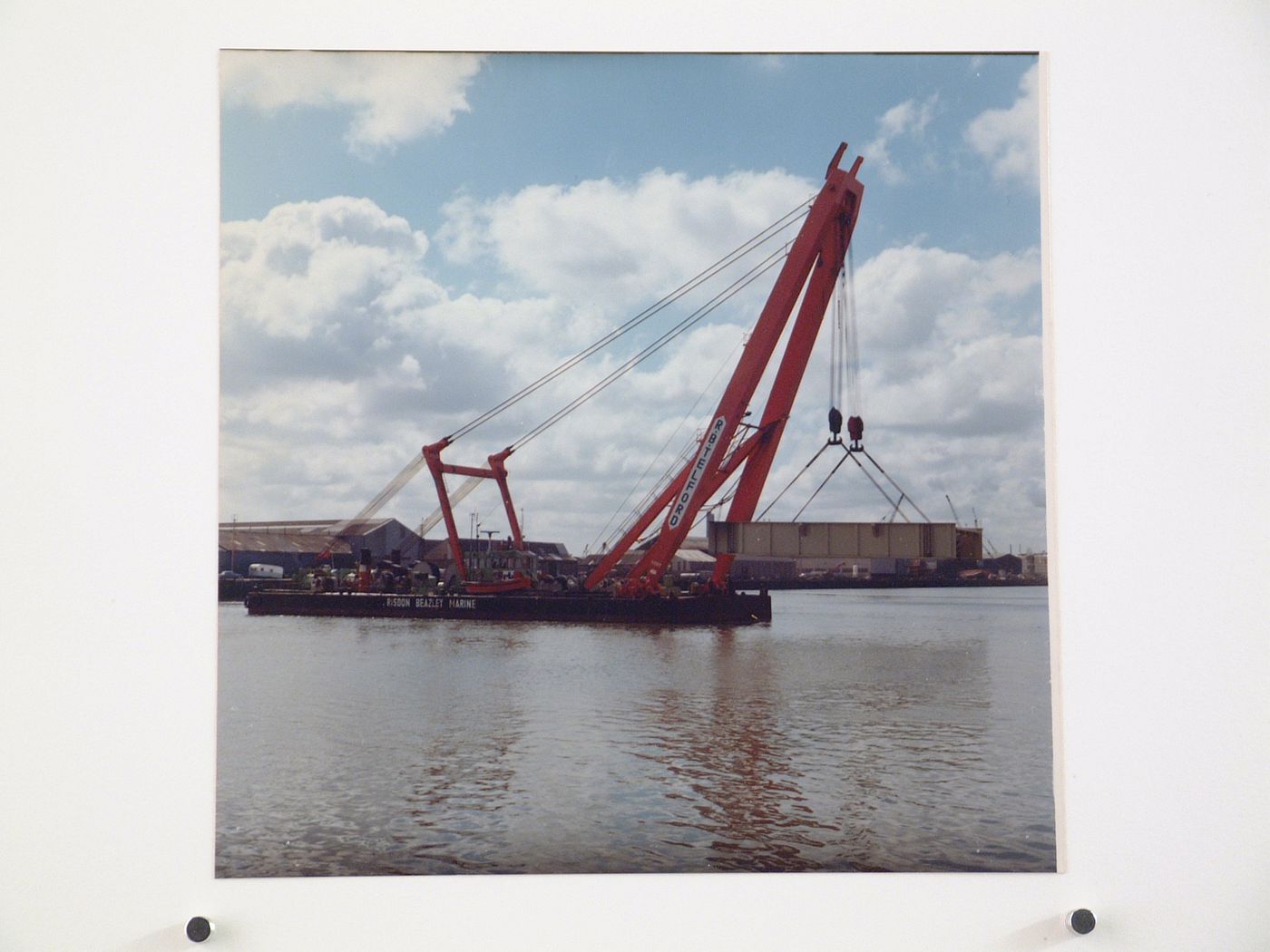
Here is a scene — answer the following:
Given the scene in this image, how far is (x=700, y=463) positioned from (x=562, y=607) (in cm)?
143

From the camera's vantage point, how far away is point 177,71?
230 centimetres

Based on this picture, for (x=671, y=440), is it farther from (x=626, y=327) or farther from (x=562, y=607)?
(x=562, y=607)

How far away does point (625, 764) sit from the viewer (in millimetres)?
2863

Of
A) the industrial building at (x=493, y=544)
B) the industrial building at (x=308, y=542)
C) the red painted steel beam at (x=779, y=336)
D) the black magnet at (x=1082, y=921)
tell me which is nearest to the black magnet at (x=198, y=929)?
the industrial building at (x=308, y=542)

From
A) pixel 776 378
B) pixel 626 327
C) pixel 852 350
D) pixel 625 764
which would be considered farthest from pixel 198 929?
pixel 852 350

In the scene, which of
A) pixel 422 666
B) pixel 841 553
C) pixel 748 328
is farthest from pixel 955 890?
pixel 422 666

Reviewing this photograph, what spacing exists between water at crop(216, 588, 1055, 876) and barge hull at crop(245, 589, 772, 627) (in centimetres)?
29

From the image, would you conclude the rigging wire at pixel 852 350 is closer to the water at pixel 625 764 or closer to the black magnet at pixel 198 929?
the water at pixel 625 764

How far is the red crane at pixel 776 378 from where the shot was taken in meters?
2.91

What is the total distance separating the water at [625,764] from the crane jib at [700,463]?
741mm

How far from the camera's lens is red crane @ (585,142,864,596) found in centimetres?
291

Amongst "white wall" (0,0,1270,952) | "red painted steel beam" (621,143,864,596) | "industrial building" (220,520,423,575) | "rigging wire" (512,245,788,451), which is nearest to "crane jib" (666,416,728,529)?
"red painted steel beam" (621,143,864,596)

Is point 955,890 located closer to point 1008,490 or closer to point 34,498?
point 1008,490

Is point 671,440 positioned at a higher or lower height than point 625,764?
higher
